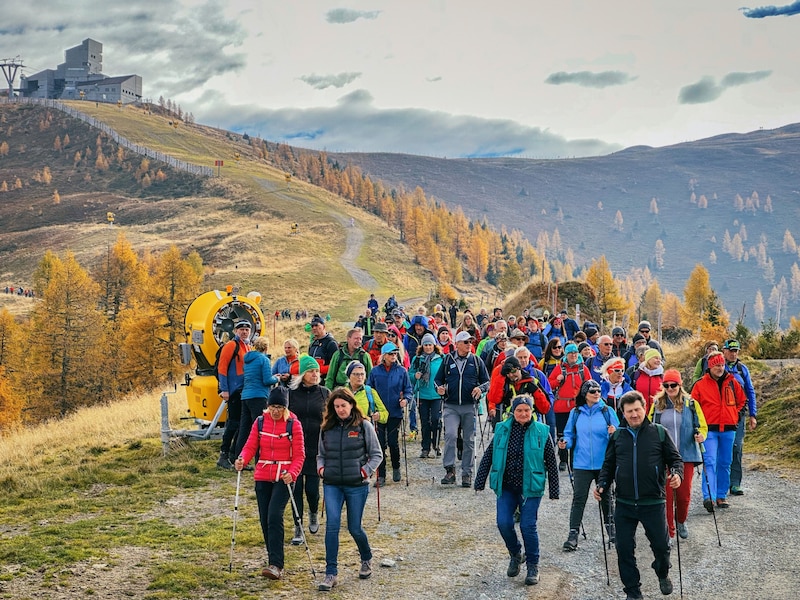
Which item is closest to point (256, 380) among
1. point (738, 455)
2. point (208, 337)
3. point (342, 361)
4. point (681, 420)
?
point (342, 361)

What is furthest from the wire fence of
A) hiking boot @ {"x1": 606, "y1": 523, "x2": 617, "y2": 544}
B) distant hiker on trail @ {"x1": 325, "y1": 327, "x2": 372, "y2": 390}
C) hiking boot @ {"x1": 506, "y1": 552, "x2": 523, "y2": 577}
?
hiking boot @ {"x1": 506, "y1": 552, "x2": 523, "y2": 577}

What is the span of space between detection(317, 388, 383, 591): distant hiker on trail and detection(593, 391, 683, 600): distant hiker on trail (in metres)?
2.41

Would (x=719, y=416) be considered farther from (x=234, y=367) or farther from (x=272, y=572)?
(x=234, y=367)

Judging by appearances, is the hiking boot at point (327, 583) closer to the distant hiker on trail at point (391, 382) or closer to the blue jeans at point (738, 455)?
the distant hiker on trail at point (391, 382)

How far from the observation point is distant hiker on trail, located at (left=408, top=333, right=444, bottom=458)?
1445cm

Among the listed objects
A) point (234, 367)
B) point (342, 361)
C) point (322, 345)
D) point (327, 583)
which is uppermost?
point (322, 345)

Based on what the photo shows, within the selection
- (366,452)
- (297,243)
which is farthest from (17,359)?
(297,243)

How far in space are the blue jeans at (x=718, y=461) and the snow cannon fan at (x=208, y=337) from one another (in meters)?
8.37

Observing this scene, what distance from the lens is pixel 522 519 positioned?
8.52m

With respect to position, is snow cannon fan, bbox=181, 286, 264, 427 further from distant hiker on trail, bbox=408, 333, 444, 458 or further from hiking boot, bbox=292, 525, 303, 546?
hiking boot, bbox=292, 525, 303, 546

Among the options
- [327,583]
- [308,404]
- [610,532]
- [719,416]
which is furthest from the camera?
[719,416]

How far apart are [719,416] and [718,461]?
0.73 meters

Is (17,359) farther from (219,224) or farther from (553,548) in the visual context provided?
(219,224)

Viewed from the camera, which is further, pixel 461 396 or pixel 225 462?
pixel 225 462
